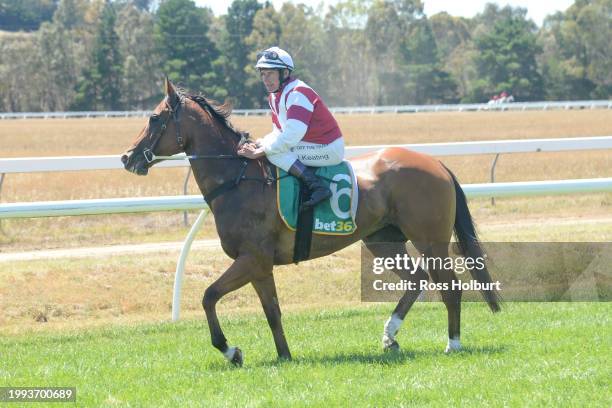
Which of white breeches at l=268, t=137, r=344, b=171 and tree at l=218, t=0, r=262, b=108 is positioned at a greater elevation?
white breeches at l=268, t=137, r=344, b=171

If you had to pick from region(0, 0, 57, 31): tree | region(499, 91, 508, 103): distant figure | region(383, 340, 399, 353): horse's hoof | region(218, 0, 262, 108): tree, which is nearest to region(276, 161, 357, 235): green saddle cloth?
region(383, 340, 399, 353): horse's hoof

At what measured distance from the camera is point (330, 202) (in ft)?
21.7

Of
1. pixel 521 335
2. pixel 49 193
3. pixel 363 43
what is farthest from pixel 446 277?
pixel 363 43

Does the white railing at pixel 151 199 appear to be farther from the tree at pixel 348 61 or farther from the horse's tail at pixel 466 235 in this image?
the tree at pixel 348 61

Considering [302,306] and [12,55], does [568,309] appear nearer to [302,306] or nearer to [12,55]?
[302,306]

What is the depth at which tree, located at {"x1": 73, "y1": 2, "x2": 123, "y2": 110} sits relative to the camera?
7700 cm

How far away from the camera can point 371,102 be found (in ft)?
294

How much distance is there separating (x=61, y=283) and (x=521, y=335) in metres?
4.52

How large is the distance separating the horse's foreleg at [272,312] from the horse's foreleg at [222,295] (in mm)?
217

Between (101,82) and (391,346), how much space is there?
7344cm

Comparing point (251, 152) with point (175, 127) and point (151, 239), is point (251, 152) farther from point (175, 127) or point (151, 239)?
point (151, 239)

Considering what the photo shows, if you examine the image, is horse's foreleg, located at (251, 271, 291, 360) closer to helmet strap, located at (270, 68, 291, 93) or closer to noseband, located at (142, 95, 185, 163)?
noseband, located at (142, 95, 185, 163)

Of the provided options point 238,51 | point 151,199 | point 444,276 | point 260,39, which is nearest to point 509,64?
point 260,39

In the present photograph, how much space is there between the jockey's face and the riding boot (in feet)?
1.75
